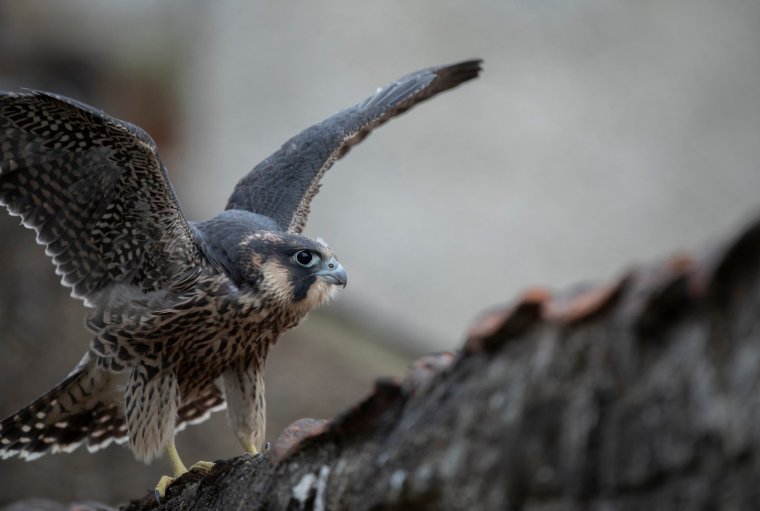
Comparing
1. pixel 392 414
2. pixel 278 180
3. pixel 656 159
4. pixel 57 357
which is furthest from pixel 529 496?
pixel 656 159

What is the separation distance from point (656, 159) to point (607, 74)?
1.65 meters

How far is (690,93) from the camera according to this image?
17469mm

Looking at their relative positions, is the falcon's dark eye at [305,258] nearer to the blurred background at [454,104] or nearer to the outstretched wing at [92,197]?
the outstretched wing at [92,197]

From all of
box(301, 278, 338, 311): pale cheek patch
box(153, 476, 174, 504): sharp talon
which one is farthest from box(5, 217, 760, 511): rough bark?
box(301, 278, 338, 311): pale cheek patch

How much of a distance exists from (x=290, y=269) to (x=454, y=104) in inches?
458

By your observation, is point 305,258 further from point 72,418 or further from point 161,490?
point 72,418

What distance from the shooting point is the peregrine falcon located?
429cm

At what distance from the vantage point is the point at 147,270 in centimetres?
447

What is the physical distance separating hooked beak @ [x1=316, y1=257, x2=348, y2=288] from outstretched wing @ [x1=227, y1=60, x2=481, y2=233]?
60 centimetres

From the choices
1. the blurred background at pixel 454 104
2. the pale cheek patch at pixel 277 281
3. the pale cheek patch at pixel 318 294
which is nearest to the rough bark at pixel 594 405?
the pale cheek patch at pixel 277 281

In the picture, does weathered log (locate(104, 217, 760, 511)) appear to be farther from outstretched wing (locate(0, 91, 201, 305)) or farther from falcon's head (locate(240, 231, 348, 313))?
outstretched wing (locate(0, 91, 201, 305))

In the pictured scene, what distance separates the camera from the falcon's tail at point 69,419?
4.79 meters

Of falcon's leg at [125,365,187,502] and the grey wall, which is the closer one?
falcon's leg at [125,365,187,502]

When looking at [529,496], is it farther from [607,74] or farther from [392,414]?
[607,74]
